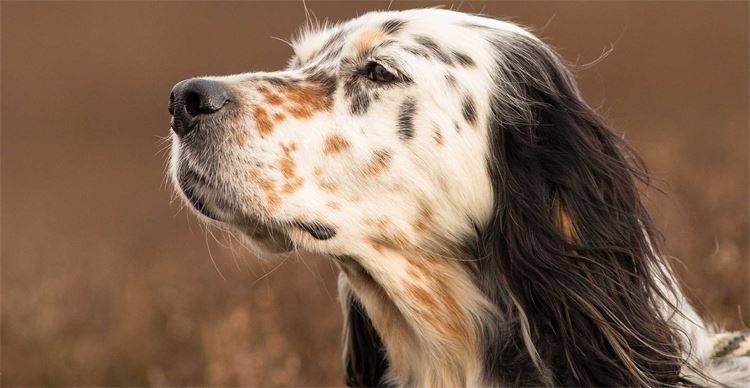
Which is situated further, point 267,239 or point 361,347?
point 361,347

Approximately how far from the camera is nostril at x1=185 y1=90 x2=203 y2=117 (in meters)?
3.02

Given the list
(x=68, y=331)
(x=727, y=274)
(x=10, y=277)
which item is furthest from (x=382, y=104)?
(x=10, y=277)

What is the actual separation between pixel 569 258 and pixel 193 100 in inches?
47.7

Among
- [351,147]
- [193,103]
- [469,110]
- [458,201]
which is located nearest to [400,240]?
[458,201]

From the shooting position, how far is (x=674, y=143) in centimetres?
698

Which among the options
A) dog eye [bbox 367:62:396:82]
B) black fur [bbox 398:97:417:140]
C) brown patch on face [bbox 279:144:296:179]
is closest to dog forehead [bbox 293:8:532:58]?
dog eye [bbox 367:62:396:82]

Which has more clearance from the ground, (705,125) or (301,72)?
(301,72)

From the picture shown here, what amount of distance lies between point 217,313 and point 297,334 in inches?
29.0

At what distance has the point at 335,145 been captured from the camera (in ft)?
10.1

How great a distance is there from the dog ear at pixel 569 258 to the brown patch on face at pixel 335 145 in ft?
1.51

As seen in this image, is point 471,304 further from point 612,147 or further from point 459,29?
point 459,29

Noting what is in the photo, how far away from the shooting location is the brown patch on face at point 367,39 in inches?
128

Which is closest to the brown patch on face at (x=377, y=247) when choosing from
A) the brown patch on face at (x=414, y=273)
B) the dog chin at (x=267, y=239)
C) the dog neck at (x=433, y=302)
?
the dog neck at (x=433, y=302)

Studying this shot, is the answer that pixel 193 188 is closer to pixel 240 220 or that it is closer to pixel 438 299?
pixel 240 220
